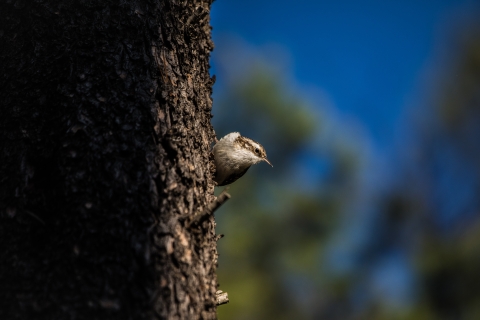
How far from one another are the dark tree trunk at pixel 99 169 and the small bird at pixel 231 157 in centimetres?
157

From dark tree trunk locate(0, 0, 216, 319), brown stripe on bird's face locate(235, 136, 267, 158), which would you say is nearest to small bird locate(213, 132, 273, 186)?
brown stripe on bird's face locate(235, 136, 267, 158)

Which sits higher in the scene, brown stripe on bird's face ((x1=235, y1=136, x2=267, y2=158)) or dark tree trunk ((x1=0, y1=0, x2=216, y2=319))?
brown stripe on bird's face ((x1=235, y1=136, x2=267, y2=158))

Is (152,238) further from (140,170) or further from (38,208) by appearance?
(38,208)

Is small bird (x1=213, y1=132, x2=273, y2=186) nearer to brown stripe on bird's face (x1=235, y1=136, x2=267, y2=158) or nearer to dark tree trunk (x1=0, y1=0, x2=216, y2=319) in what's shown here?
brown stripe on bird's face (x1=235, y1=136, x2=267, y2=158)

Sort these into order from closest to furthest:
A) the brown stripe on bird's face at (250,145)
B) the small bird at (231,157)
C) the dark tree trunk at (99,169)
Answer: the dark tree trunk at (99,169) → the small bird at (231,157) → the brown stripe on bird's face at (250,145)

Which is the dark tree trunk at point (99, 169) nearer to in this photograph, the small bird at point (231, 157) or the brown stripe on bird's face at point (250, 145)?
the small bird at point (231, 157)

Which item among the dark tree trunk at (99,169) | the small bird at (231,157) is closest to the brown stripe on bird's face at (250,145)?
the small bird at (231,157)

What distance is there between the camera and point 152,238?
1727mm

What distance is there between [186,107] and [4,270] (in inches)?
43.8

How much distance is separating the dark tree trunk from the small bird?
1569 millimetres

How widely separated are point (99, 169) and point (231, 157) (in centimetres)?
224

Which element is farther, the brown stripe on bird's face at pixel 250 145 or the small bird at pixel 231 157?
the brown stripe on bird's face at pixel 250 145

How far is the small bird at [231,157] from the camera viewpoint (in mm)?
3918

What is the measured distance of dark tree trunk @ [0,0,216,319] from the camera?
1596 millimetres
